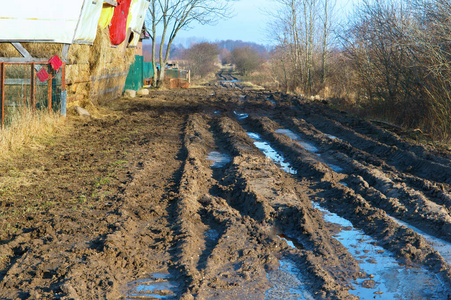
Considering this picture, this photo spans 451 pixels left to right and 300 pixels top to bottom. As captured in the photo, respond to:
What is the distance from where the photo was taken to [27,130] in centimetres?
948

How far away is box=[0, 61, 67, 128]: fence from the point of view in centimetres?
1112

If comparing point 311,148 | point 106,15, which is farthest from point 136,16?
point 311,148

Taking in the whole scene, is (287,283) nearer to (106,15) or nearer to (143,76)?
(106,15)

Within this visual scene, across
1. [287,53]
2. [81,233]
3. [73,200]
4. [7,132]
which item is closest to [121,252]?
[81,233]

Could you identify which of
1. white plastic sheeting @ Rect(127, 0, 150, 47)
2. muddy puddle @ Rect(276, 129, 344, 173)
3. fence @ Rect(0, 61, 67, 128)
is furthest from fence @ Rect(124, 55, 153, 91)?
muddy puddle @ Rect(276, 129, 344, 173)

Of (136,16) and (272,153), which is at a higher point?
(136,16)

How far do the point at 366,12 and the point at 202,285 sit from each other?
12.5 metres

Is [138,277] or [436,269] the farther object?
[436,269]

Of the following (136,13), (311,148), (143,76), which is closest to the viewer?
(311,148)

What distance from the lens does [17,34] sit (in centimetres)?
1122

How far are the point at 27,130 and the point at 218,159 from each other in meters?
4.27

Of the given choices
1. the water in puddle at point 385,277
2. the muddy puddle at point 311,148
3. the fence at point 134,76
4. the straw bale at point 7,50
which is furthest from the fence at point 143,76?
the water in puddle at point 385,277

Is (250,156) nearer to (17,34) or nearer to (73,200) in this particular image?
(73,200)

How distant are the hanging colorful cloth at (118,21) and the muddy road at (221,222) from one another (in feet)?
25.5
